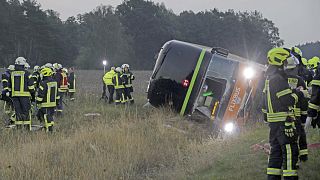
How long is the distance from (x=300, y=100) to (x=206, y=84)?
5.00 m

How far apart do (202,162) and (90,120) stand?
5.08 meters

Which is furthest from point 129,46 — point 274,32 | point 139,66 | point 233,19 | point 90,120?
point 90,120

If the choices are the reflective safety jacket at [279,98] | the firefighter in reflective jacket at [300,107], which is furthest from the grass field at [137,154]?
the reflective safety jacket at [279,98]

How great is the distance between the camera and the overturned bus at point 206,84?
9.05m

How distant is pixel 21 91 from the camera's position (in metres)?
8.84

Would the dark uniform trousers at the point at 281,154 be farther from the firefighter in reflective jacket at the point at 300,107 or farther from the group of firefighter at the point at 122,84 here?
the group of firefighter at the point at 122,84

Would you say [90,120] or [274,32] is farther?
[274,32]

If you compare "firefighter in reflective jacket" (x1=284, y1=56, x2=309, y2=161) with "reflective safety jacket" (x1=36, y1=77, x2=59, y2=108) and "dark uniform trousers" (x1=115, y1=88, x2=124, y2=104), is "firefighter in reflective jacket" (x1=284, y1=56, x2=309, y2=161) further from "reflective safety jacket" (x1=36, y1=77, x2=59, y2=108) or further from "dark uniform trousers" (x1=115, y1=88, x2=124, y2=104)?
"dark uniform trousers" (x1=115, y1=88, x2=124, y2=104)

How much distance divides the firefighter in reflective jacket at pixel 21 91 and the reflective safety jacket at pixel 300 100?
20.2 ft

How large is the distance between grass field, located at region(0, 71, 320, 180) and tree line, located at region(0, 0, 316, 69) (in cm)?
3949

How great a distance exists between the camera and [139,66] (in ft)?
185

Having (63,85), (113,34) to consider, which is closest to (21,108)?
(63,85)

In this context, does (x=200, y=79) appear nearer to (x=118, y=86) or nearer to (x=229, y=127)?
(x=229, y=127)

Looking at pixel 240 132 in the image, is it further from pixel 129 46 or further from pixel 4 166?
pixel 129 46
